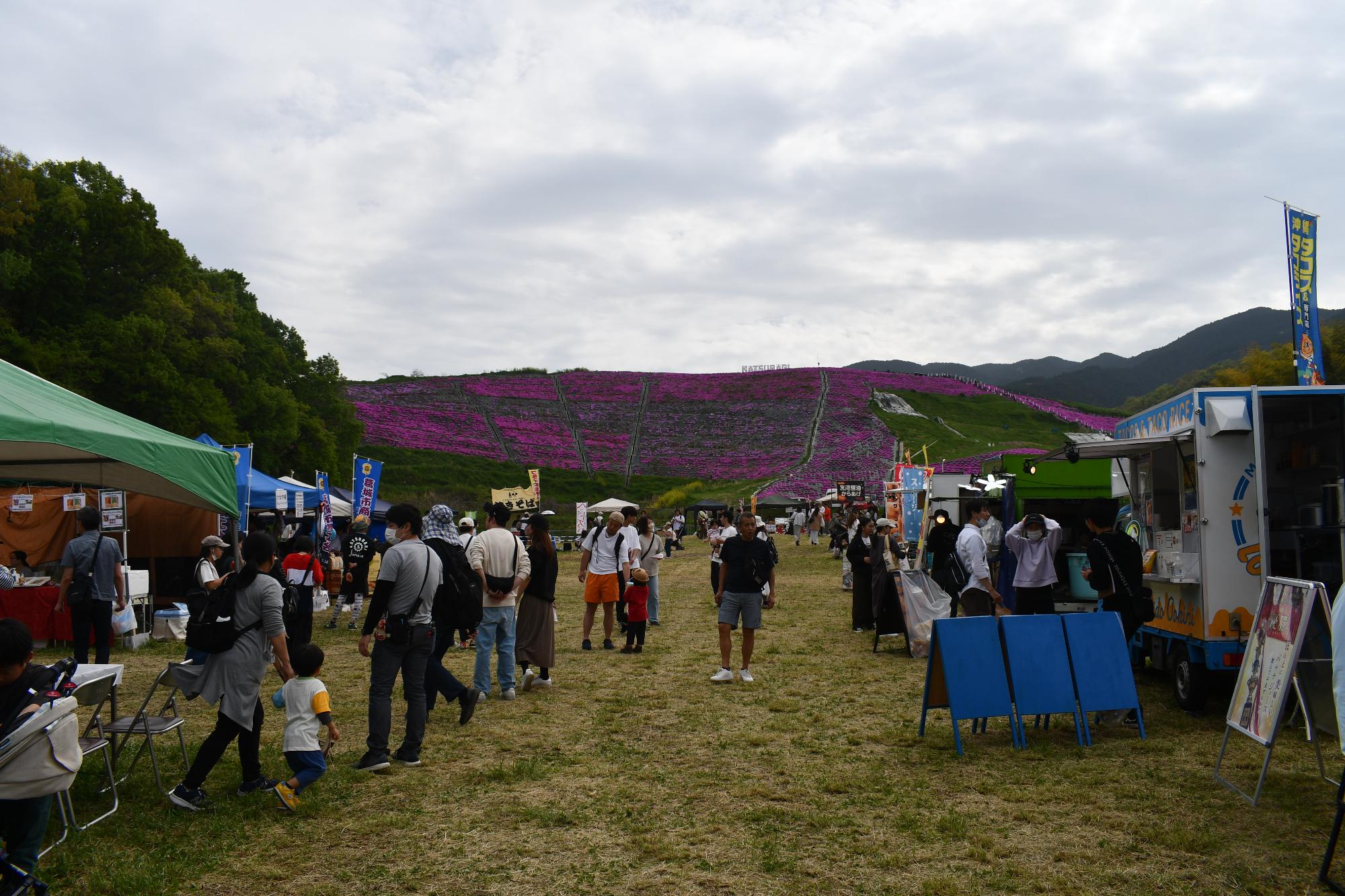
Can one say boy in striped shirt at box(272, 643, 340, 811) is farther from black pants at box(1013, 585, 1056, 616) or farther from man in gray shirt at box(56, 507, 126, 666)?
black pants at box(1013, 585, 1056, 616)

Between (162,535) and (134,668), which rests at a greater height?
(162,535)

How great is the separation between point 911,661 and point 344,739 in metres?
6.29

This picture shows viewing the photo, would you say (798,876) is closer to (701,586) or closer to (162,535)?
(162,535)

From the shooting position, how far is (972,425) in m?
72.2

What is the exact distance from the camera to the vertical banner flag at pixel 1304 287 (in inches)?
487

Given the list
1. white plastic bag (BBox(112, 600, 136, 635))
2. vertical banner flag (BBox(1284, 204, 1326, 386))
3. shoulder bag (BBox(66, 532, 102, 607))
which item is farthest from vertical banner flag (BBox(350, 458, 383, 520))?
vertical banner flag (BBox(1284, 204, 1326, 386))

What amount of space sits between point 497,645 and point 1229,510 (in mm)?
6239

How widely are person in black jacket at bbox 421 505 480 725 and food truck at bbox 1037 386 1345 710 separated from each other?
5762 mm

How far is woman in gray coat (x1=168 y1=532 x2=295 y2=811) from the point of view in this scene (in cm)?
Result: 536

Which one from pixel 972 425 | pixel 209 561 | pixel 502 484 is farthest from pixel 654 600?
pixel 972 425

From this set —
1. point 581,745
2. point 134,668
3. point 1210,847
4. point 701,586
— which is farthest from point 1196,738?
point 701,586

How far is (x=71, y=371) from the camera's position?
2539 centimetres

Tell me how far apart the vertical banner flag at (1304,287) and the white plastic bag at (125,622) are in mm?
15594

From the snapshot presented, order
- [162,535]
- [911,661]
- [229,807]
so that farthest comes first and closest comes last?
[162,535] → [911,661] → [229,807]
